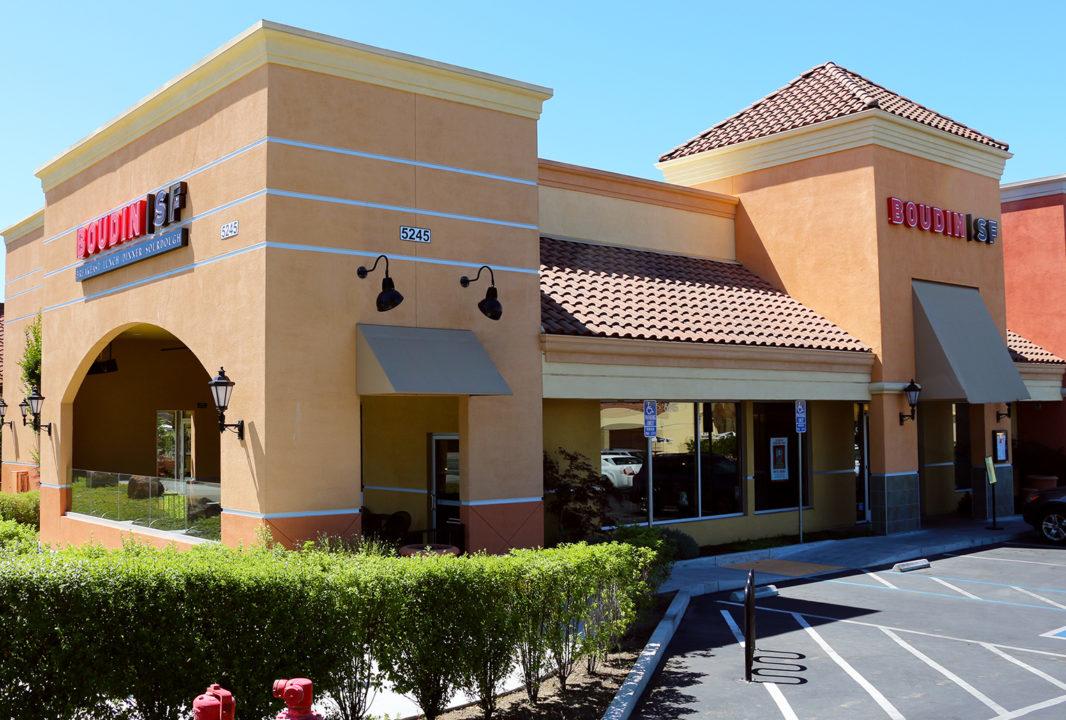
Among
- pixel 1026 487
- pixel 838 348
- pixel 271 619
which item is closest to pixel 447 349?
pixel 271 619

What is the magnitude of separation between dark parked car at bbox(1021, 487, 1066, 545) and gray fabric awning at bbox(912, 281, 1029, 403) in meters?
2.26

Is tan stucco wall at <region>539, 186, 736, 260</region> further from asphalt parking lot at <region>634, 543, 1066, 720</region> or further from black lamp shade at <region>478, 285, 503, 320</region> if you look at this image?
asphalt parking lot at <region>634, 543, 1066, 720</region>

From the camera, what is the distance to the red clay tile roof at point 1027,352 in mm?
23581

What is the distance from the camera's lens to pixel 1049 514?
19109 millimetres

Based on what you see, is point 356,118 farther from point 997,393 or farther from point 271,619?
point 997,393

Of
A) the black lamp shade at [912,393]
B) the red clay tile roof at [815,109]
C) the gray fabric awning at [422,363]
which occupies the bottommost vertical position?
the black lamp shade at [912,393]

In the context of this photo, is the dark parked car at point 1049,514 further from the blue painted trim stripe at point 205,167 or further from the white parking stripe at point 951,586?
the blue painted trim stripe at point 205,167

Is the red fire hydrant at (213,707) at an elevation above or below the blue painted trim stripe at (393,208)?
below

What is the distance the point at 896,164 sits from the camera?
2012 centimetres

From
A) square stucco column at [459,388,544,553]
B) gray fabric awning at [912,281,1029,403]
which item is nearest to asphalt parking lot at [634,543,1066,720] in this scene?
square stucco column at [459,388,544,553]

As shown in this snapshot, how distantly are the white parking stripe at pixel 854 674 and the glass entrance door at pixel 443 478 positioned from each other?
5838 millimetres

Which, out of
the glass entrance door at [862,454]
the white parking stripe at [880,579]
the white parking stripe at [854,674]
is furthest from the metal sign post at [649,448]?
the glass entrance door at [862,454]

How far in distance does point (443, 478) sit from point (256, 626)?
843cm

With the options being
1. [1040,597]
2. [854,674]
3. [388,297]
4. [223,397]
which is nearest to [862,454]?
[1040,597]
